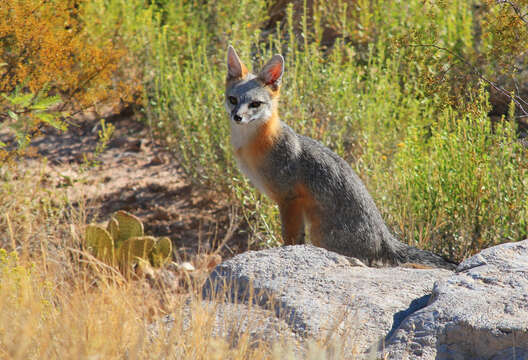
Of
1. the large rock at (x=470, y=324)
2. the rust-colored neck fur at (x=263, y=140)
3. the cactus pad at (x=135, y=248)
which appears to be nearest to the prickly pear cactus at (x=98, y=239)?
the cactus pad at (x=135, y=248)

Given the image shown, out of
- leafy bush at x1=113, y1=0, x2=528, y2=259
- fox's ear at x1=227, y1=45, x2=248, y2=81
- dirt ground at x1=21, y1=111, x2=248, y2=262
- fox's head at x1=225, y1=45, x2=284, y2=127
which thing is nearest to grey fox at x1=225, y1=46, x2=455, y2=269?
fox's head at x1=225, y1=45, x2=284, y2=127

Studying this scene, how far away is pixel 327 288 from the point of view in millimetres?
3268

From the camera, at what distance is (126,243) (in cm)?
527

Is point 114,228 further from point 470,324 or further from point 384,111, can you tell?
point 470,324

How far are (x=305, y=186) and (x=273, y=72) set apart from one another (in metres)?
0.89

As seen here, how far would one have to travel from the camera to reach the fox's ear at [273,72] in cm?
445

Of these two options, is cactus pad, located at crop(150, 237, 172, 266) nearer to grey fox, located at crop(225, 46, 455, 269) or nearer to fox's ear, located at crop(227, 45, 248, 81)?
grey fox, located at crop(225, 46, 455, 269)

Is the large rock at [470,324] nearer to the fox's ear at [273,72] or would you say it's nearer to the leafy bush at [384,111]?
the leafy bush at [384,111]

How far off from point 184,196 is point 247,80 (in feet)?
9.50

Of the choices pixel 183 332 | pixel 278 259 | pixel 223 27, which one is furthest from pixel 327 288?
pixel 223 27

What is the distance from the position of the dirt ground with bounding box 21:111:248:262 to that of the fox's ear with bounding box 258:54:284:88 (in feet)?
5.47

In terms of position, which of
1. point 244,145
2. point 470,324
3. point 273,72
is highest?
point 273,72

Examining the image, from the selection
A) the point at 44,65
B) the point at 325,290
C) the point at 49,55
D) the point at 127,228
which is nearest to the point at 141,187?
the point at 127,228

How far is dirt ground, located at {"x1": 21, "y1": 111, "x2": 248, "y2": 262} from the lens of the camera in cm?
635
